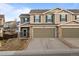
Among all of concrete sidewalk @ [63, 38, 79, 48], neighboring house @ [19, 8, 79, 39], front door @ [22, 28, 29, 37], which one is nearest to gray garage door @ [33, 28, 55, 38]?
neighboring house @ [19, 8, 79, 39]

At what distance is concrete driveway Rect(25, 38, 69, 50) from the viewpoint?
724 centimetres

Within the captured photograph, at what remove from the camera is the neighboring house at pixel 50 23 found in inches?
287

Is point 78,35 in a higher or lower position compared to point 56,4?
lower

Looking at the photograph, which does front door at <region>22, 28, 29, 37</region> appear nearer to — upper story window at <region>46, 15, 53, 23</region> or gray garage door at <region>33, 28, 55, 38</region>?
gray garage door at <region>33, 28, 55, 38</region>

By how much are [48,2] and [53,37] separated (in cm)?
56

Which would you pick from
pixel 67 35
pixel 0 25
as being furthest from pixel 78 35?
pixel 0 25

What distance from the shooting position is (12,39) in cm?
729

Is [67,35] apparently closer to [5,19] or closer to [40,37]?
[40,37]

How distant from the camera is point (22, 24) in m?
7.31

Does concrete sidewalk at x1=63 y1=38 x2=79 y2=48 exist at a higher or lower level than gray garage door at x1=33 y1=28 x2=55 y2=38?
lower

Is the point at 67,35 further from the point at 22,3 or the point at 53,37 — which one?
the point at 22,3

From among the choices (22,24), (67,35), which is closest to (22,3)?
(22,24)

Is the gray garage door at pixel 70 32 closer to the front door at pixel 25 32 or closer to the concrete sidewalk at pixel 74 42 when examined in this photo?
the concrete sidewalk at pixel 74 42

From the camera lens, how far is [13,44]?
7.27 m
